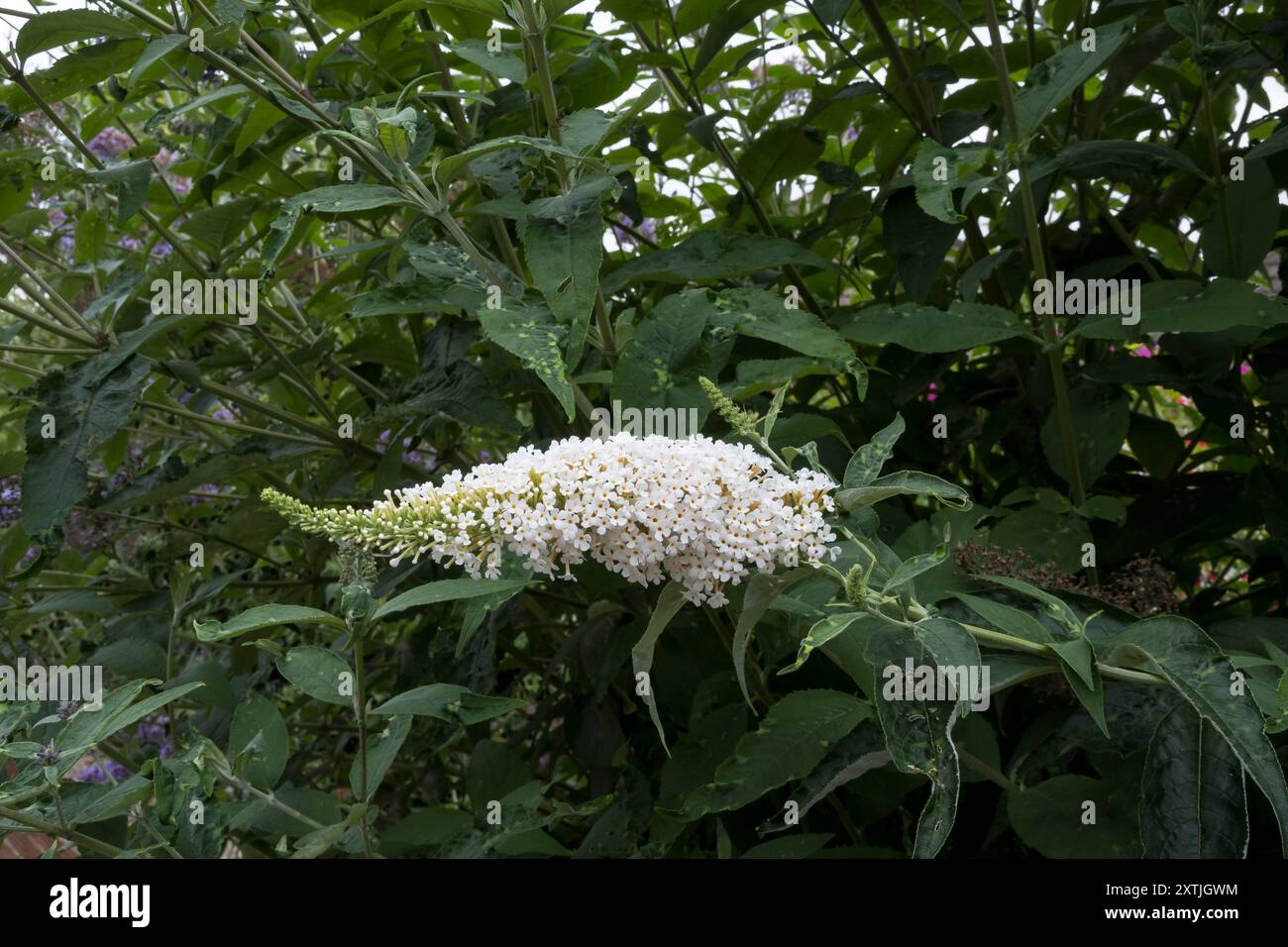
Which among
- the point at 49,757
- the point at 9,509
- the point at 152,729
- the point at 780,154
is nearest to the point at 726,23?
the point at 780,154

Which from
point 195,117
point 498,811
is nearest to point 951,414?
point 498,811

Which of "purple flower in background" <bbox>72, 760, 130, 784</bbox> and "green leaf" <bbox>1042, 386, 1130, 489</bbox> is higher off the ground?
"green leaf" <bbox>1042, 386, 1130, 489</bbox>

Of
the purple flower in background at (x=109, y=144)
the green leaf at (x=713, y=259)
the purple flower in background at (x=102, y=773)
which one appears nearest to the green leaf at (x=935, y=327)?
the green leaf at (x=713, y=259)

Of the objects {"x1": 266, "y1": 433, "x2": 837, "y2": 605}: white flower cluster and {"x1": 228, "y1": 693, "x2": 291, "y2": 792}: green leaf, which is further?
{"x1": 228, "y1": 693, "x2": 291, "y2": 792}: green leaf

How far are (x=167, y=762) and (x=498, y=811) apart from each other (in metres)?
0.34

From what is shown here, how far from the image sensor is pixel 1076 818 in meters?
1.17

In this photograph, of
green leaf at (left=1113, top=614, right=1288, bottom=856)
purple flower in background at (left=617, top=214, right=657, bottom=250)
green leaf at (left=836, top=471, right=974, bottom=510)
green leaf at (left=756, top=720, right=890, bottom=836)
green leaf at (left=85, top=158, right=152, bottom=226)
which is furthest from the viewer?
purple flower in background at (left=617, top=214, right=657, bottom=250)

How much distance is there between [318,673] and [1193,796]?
79 cm

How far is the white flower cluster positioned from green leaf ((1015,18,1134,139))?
24.4 inches

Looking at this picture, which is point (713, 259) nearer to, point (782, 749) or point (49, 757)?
point (782, 749)

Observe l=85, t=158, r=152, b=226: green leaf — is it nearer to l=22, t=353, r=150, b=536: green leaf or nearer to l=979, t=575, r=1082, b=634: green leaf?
l=22, t=353, r=150, b=536: green leaf

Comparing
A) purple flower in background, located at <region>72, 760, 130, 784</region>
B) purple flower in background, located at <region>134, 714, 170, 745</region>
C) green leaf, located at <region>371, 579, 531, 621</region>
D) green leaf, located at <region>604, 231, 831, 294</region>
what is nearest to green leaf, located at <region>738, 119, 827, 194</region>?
green leaf, located at <region>604, 231, 831, 294</region>

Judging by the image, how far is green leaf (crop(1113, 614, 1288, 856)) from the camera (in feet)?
2.60
